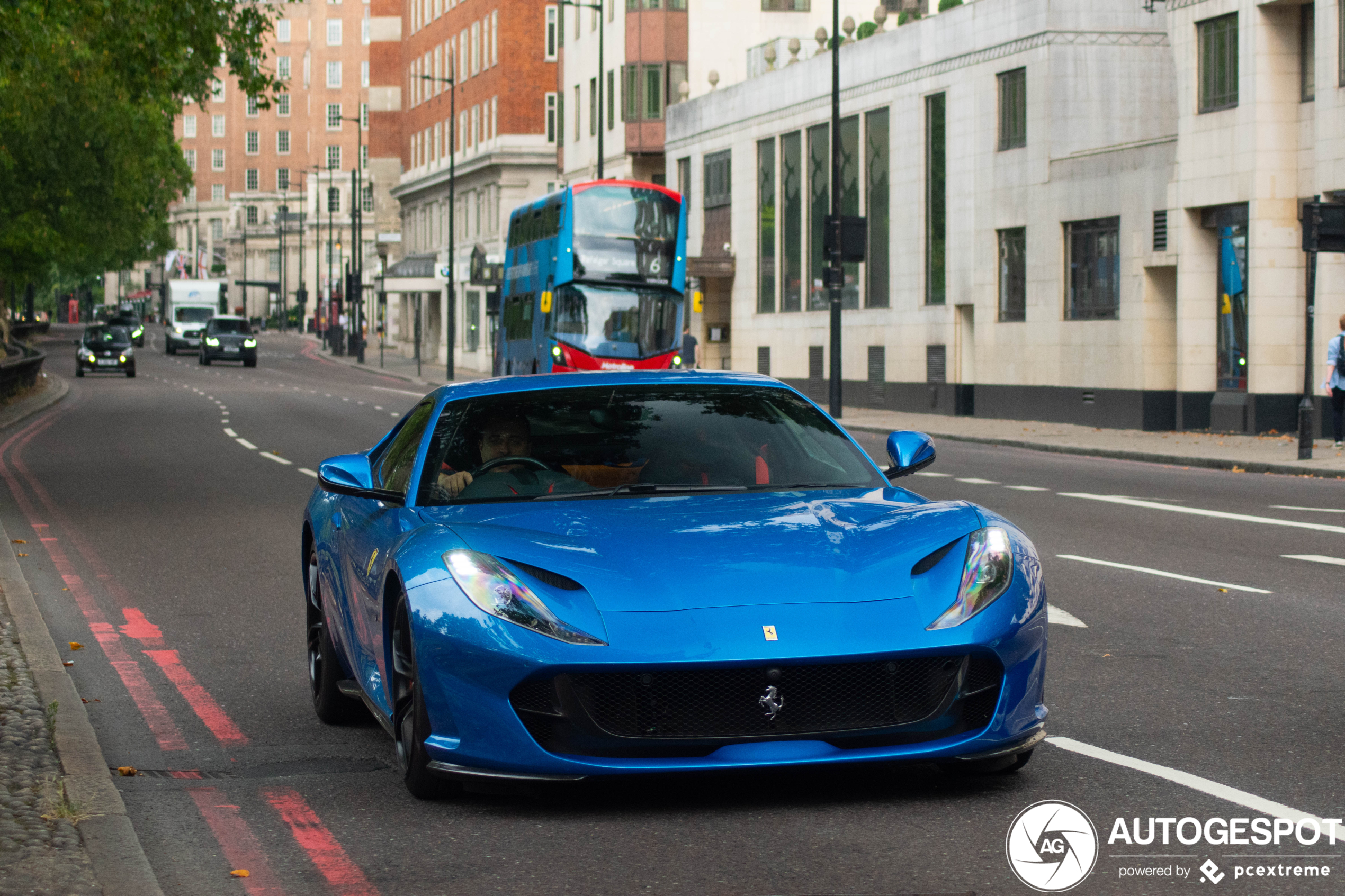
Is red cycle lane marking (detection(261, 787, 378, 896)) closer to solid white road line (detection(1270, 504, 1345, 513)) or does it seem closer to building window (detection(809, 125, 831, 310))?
solid white road line (detection(1270, 504, 1345, 513))

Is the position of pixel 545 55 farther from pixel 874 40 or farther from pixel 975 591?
pixel 975 591

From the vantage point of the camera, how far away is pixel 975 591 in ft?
18.4

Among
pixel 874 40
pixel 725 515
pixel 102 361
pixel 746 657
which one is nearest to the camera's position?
pixel 746 657

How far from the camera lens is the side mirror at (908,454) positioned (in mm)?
6930

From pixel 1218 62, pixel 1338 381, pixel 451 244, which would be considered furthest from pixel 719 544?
pixel 451 244

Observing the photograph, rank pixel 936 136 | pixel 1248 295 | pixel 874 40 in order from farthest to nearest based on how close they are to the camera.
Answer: pixel 874 40, pixel 936 136, pixel 1248 295

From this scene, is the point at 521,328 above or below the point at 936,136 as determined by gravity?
below

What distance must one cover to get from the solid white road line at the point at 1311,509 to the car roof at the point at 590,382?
11.0 meters

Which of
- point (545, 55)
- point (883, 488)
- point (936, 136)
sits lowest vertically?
point (883, 488)

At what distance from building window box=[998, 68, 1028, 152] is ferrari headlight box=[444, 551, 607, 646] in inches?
1342

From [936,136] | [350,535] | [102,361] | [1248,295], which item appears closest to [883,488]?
[350,535]

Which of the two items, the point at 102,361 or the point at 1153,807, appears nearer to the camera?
the point at 1153,807

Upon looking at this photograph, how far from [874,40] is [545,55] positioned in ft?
130

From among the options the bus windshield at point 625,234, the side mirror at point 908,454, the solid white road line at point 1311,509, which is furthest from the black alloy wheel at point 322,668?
the bus windshield at point 625,234
